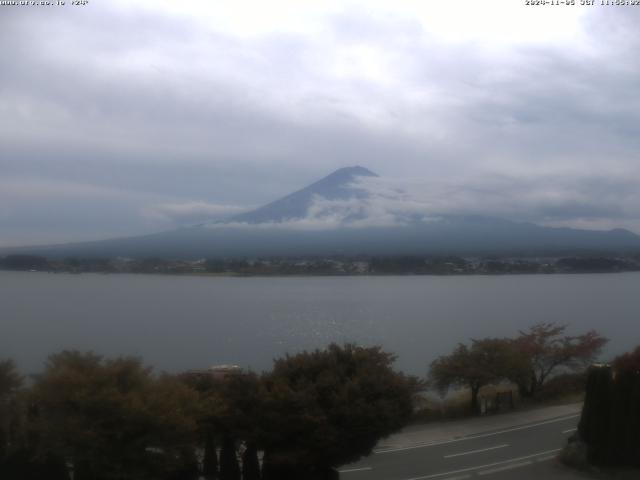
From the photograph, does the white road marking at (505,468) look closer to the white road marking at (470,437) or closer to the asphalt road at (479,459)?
the asphalt road at (479,459)

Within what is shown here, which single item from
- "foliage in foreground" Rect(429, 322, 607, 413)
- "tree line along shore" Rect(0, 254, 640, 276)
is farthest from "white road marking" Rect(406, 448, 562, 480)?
"tree line along shore" Rect(0, 254, 640, 276)

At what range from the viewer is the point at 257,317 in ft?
142

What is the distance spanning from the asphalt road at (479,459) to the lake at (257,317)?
8.71m

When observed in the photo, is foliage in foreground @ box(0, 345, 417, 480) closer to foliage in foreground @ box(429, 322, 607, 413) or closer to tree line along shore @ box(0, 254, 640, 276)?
foliage in foreground @ box(429, 322, 607, 413)

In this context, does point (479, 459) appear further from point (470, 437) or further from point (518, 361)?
point (518, 361)

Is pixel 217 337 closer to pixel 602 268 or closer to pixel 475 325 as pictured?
pixel 475 325

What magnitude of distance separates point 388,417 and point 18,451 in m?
5.29

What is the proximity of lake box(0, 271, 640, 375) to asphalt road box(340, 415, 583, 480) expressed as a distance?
871 centimetres

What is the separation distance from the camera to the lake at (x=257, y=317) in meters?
29.3

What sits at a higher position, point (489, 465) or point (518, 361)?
point (518, 361)

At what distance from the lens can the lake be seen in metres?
29.3

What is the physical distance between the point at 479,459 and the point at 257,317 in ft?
94.0

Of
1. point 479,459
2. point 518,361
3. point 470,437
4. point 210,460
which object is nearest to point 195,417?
point 210,460

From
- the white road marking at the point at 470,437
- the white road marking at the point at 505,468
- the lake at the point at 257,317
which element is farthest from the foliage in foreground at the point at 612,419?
the lake at the point at 257,317
